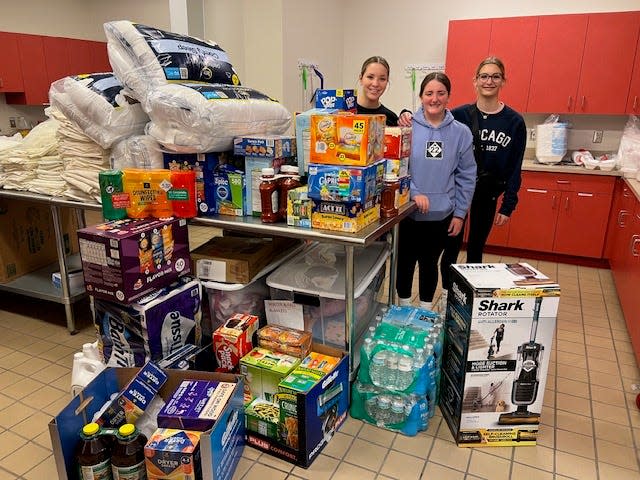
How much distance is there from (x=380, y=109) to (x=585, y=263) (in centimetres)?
262

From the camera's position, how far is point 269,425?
1935 mm

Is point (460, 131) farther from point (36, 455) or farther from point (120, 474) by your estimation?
point (36, 455)

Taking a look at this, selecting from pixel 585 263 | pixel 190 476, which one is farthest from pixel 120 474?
pixel 585 263

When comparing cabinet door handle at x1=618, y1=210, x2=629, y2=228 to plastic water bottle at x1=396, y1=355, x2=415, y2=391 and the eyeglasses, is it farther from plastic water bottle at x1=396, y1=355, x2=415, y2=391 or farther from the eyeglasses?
plastic water bottle at x1=396, y1=355, x2=415, y2=391

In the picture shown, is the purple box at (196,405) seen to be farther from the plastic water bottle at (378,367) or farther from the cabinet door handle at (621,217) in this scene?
the cabinet door handle at (621,217)

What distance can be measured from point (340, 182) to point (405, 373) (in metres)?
0.82

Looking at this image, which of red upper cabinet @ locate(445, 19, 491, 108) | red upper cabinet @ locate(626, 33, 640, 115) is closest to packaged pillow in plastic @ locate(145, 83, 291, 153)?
red upper cabinet @ locate(445, 19, 491, 108)

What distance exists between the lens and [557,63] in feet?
13.7

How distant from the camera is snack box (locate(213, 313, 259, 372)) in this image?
2074 millimetres

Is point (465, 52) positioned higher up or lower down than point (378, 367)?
higher up

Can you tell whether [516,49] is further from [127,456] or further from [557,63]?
[127,456]

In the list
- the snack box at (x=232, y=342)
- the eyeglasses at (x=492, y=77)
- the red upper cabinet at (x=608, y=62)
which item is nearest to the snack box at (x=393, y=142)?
the eyeglasses at (x=492, y=77)

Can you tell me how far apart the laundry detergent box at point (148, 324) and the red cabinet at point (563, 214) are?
3.25 meters

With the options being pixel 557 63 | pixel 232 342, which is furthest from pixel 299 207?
pixel 557 63
